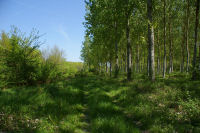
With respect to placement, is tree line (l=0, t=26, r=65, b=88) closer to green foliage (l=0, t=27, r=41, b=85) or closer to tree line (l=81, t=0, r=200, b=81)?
green foliage (l=0, t=27, r=41, b=85)

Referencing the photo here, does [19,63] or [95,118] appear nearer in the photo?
[95,118]

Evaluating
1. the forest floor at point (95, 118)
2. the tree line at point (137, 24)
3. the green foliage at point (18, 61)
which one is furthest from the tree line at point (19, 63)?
the tree line at point (137, 24)

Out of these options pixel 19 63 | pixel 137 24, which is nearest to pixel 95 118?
pixel 19 63

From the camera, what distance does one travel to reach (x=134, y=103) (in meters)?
5.45

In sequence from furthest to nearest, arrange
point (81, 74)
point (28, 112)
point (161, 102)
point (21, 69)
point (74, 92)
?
1. point (81, 74)
2. point (21, 69)
3. point (74, 92)
4. point (161, 102)
5. point (28, 112)

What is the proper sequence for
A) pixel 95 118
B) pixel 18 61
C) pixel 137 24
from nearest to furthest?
pixel 95 118
pixel 18 61
pixel 137 24

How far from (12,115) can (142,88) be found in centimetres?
698

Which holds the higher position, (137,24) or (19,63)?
(137,24)

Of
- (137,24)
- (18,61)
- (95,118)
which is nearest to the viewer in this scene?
(95,118)

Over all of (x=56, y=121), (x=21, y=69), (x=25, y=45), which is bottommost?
(x=56, y=121)

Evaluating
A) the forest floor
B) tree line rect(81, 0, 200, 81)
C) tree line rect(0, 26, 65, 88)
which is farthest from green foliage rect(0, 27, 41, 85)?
tree line rect(81, 0, 200, 81)

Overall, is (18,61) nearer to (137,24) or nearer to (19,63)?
(19,63)

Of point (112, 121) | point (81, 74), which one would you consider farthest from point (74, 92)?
point (81, 74)

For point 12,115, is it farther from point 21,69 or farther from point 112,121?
point 21,69
